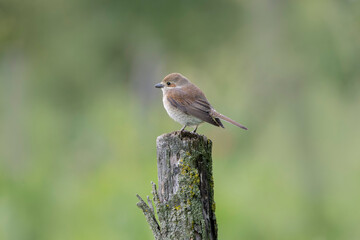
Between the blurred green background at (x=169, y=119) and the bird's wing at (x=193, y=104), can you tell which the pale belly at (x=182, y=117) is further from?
the blurred green background at (x=169, y=119)

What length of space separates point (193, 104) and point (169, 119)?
25.5 feet

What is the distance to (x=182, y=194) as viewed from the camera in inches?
147

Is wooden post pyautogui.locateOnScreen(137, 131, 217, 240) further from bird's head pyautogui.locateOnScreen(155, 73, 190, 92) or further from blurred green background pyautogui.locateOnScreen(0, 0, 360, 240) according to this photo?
blurred green background pyautogui.locateOnScreen(0, 0, 360, 240)

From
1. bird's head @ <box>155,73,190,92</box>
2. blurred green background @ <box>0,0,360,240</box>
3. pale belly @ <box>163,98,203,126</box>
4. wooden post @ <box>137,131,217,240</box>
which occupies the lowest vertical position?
wooden post @ <box>137,131,217,240</box>

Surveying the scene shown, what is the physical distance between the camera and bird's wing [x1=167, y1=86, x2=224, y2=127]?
17.3 ft

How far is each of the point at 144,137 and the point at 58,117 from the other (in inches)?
135

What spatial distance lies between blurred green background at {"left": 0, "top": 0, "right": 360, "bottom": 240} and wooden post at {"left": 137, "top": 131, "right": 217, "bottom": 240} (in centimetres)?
552

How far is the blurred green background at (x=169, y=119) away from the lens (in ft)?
33.9

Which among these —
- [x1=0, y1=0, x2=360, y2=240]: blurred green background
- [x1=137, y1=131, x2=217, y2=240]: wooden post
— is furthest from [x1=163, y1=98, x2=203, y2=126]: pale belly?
[x1=0, y1=0, x2=360, y2=240]: blurred green background

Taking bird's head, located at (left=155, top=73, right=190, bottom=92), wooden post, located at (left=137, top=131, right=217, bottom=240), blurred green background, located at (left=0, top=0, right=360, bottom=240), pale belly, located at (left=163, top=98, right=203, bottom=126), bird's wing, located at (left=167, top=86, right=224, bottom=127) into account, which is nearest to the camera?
wooden post, located at (left=137, top=131, right=217, bottom=240)

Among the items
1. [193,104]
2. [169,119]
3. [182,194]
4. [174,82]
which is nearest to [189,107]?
[193,104]

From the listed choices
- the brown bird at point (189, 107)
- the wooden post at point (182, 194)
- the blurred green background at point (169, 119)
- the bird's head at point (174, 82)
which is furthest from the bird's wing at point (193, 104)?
the blurred green background at point (169, 119)

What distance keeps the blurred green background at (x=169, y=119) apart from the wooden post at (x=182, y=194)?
552 centimetres

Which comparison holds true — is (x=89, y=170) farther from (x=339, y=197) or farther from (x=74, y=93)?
(x=339, y=197)
